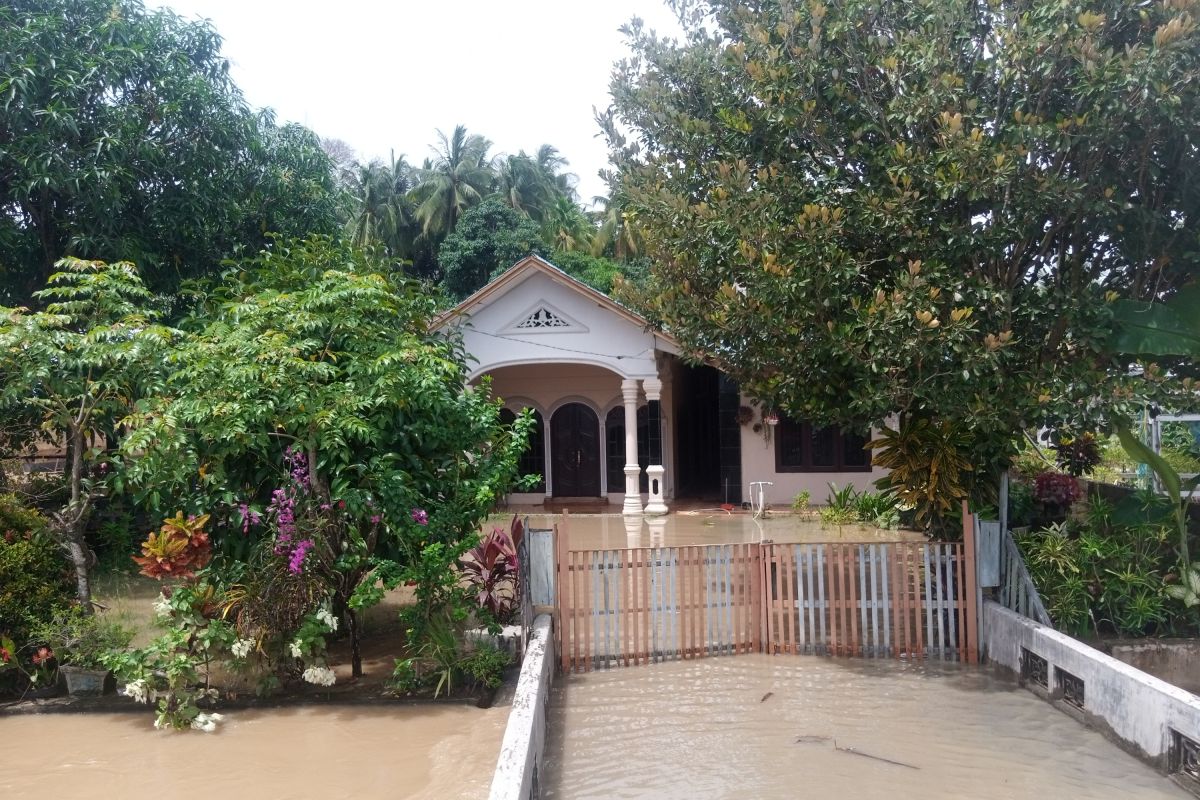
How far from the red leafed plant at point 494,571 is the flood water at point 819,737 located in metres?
0.93

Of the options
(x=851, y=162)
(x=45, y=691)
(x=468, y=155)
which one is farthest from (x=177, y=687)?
(x=468, y=155)

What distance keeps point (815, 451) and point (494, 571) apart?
37.0 ft

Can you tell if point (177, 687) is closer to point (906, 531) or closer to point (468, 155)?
point (906, 531)

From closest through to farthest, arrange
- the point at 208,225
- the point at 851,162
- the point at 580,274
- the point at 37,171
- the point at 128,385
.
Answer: the point at 128,385
the point at 851,162
the point at 37,171
the point at 208,225
the point at 580,274

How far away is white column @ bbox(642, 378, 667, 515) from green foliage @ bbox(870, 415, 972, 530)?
8769 millimetres

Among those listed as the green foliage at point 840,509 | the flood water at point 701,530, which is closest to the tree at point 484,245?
the flood water at point 701,530

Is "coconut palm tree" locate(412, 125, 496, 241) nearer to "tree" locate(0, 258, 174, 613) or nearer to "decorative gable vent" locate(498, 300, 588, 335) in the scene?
"decorative gable vent" locate(498, 300, 588, 335)

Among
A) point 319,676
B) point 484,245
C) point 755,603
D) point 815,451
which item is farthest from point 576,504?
point 484,245

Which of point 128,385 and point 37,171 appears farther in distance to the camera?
point 37,171

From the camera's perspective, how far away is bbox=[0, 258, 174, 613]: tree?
6.50 meters

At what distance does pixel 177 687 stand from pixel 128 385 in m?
2.40

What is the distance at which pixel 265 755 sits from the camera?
5789 mm

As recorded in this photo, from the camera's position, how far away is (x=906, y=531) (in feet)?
44.9

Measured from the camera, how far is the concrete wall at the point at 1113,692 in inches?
202
